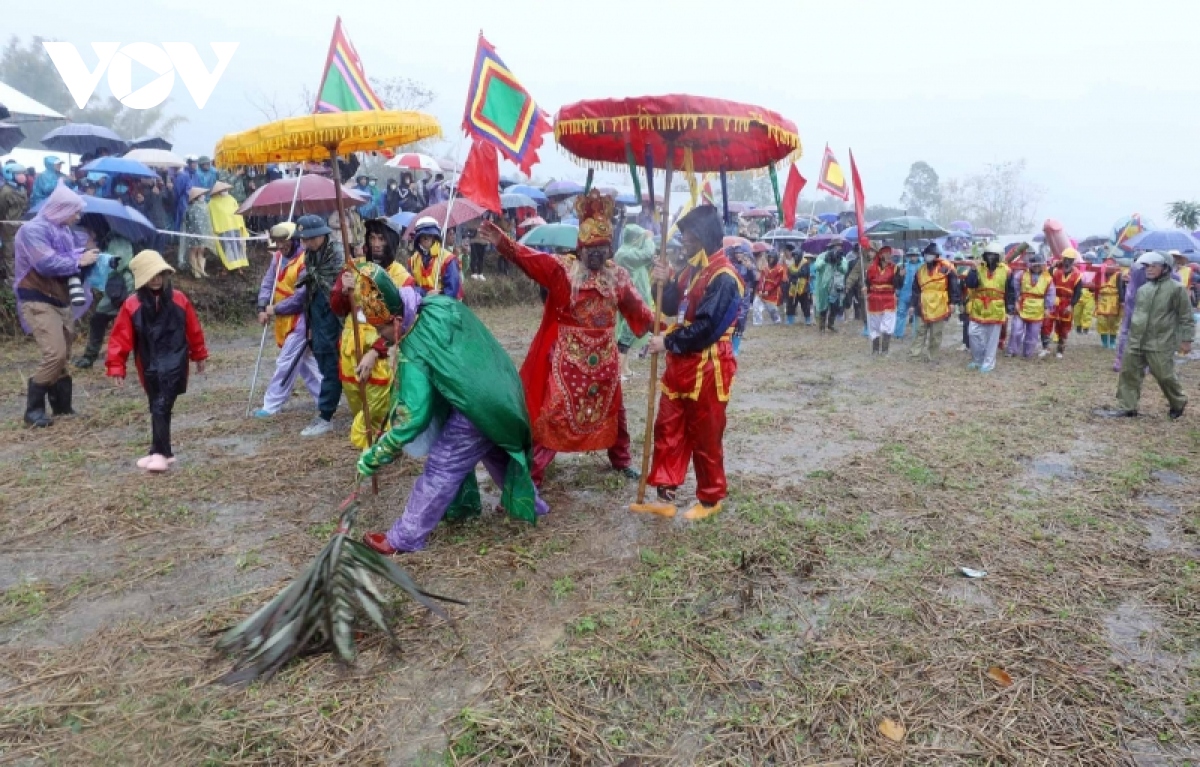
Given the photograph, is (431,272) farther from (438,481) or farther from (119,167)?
(119,167)

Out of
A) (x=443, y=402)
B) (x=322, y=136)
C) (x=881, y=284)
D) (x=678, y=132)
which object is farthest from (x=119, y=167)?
(x=881, y=284)

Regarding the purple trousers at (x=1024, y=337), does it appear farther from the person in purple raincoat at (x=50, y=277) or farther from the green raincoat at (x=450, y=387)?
the person in purple raincoat at (x=50, y=277)

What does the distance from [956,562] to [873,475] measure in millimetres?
1418

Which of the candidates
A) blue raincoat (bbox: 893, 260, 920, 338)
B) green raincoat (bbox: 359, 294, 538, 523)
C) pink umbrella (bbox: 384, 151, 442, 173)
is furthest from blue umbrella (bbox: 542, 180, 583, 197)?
green raincoat (bbox: 359, 294, 538, 523)

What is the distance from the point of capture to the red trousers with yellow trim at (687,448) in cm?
424

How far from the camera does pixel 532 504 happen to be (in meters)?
4.03

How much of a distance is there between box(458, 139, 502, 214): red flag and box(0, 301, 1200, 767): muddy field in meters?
1.88

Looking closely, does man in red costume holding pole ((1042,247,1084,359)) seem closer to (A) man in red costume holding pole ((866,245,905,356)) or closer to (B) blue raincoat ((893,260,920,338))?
(B) blue raincoat ((893,260,920,338))

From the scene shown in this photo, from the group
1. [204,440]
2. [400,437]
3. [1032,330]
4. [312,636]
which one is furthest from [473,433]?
[1032,330]

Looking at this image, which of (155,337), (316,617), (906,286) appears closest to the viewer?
(316,617)

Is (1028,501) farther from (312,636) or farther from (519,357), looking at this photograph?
(519,357)

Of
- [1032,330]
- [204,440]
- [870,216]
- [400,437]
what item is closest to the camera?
[400,437]

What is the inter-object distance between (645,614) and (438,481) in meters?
1.25

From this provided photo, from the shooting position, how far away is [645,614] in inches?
129
